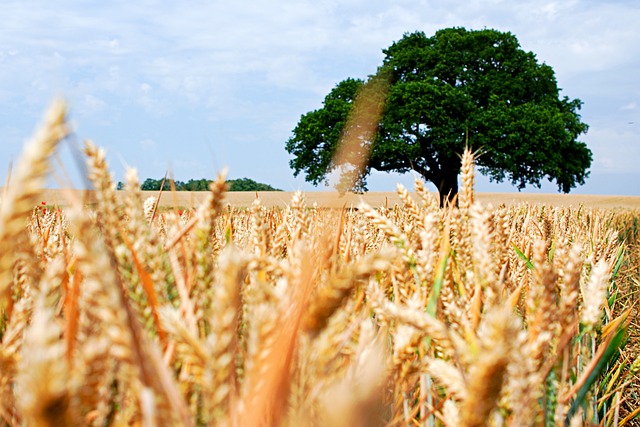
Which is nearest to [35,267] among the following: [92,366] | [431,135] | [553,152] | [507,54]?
[92,366]

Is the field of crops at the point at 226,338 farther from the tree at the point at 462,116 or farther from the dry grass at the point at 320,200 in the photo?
the tree at the point at 462,116

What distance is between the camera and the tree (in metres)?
28.2

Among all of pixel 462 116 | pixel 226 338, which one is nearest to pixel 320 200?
pixel 226 338

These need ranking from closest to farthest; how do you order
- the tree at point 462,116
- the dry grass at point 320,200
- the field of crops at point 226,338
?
the field of crops at point 226,338 < the dry grass at point 320,200 < the tree at point 462,116

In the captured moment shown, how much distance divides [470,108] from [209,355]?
29.4 m

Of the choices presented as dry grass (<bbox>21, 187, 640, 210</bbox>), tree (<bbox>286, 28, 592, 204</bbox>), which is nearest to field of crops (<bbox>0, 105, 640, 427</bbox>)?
dry grass (<bbox>21, 187, 640, 210</bbox>)

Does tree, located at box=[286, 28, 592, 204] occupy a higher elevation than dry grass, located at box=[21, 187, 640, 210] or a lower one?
higher

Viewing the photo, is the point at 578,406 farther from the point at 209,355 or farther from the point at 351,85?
the point at 351,85

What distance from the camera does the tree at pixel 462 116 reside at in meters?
28.2

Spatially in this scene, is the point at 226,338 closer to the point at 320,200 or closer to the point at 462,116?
the point at 320,200

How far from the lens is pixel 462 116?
1141 inches

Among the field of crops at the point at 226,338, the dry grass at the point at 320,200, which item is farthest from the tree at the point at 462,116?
the field of crops at the point at 226,338

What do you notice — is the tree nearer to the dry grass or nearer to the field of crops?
the dry grass

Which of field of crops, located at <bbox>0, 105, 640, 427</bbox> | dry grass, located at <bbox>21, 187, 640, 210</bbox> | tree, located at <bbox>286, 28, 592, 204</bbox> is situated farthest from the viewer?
tree, located at <bbox>286, 28, 592, 204</bbox>
